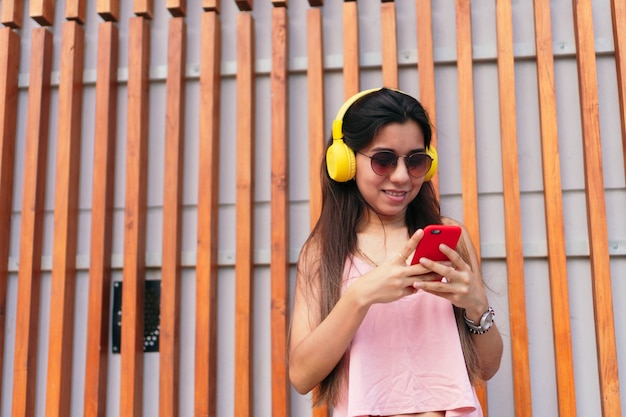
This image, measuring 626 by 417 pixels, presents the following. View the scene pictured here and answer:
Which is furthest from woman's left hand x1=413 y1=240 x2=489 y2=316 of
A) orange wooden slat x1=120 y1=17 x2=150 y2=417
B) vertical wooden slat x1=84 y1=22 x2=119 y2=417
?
vertical wooden slat x1=84 y1=22 x2=119 y2=417

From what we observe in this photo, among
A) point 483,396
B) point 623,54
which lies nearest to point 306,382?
point 483,396

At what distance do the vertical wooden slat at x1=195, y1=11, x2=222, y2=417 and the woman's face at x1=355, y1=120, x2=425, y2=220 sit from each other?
119 cm

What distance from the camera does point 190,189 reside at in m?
3.04

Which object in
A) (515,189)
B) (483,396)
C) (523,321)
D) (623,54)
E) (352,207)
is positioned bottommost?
(483,396)

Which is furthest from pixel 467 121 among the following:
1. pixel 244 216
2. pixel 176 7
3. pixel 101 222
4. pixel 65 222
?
pixel 65 222

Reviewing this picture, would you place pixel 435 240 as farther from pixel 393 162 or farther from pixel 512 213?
pixel 512 213

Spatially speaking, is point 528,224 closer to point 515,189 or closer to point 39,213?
point 515,189

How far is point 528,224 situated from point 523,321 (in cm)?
39

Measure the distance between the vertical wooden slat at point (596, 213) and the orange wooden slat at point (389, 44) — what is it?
0.70 meters

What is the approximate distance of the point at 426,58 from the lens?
2.88 metres

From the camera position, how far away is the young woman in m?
1.63

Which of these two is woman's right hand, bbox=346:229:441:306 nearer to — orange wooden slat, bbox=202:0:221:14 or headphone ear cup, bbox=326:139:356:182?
headphone ear cup, bbox=326:139:356:182

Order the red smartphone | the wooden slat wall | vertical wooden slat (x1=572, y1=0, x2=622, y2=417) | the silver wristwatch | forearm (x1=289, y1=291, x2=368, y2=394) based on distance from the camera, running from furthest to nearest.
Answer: the wooden slat wall → vertical wooden slat (x1=572, y1=0, x2=622, y2=417) → the silver wristwatch → forearm (x1=289, y1=291, x2=368, y2=394) → the red smartphone

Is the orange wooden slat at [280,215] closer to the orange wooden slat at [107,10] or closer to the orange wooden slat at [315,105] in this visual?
the orange wooden slat at [315,105]
